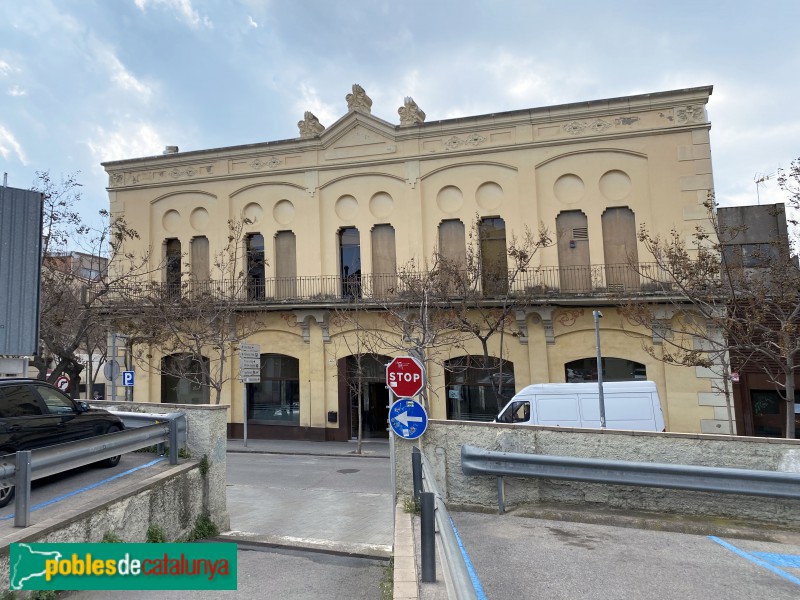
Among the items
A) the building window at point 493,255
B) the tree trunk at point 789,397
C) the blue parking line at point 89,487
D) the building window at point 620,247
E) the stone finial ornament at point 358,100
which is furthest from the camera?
the stone finial ornament at point 358,100

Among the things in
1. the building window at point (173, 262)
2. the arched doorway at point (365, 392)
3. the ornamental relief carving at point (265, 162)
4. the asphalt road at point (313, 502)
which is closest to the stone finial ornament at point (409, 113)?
the ornamental relief carving at point (265, 162)

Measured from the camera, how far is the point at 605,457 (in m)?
7.06

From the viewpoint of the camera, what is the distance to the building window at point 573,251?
64.4 ft

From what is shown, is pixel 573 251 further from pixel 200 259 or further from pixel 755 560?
pixel 200 259

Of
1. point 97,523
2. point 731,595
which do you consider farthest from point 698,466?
point 97,523

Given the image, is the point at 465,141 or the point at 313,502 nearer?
the point at 313,502

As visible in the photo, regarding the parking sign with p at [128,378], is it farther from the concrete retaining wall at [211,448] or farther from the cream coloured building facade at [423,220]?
the concrete retaining wall at [211,448]

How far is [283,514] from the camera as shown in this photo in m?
10.6

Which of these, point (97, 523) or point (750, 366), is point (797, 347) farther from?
point (97, 523)

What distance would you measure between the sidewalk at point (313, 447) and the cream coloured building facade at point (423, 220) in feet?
2.09

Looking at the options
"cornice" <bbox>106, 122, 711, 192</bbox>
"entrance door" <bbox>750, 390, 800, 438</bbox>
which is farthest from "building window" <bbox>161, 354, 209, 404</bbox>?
"entrance door" <bbox>750, 390, 800, 438</bbox>

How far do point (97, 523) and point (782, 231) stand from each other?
943 inches

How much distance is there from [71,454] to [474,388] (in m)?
16.4

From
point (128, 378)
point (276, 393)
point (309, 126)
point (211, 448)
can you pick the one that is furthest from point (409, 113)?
point (211, 448)
